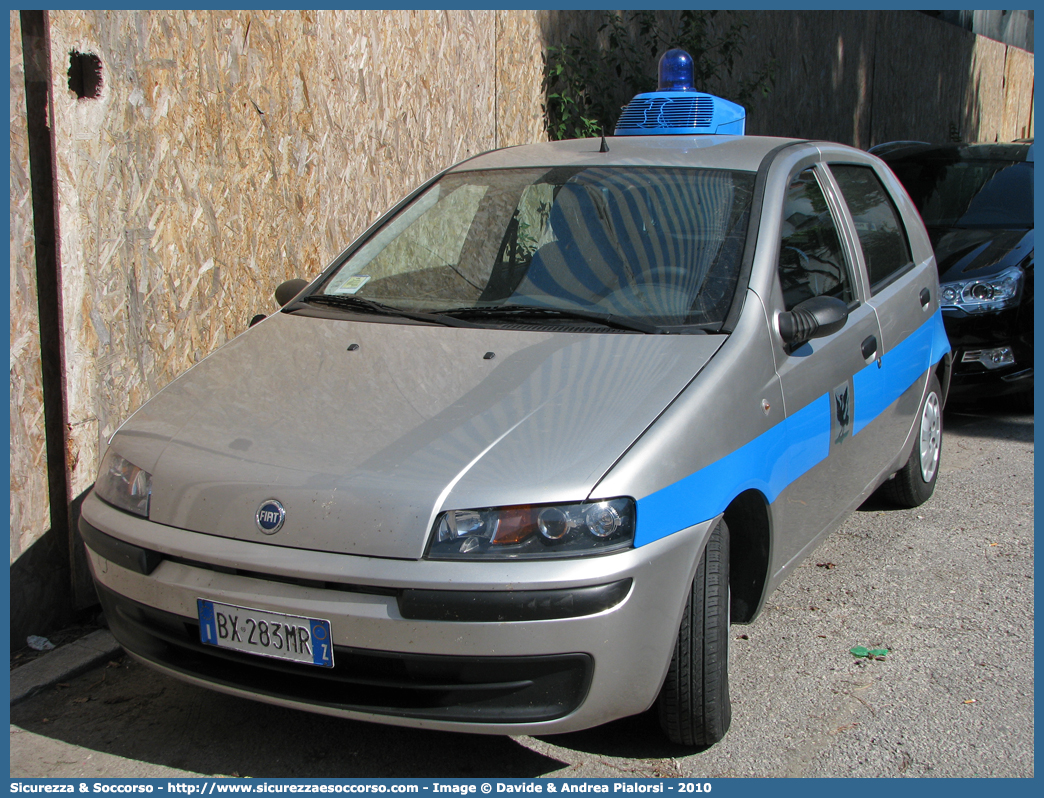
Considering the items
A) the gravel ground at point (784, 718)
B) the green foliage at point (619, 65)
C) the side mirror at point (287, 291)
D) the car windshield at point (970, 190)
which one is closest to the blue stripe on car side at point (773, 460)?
the gravel ground at point (784, 718)

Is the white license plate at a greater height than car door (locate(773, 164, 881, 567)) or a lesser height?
lesser

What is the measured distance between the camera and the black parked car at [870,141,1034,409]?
6.37 m

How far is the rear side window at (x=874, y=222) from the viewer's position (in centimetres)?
419

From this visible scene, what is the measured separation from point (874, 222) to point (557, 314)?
1.81 metres

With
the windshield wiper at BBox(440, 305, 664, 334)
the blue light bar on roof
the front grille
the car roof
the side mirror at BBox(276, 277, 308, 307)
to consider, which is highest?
the blue light bar on roof

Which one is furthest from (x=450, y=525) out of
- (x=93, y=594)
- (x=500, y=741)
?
(x=93, y=594)

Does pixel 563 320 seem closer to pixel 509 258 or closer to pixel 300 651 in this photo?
pixel 509 258

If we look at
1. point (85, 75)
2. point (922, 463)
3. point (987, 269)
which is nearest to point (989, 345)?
point (987, 269)

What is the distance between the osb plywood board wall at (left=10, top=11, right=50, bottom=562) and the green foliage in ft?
13.8

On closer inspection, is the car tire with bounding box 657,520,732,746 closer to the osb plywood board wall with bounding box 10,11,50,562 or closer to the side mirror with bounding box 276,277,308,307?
the side mirror with bounding box 276,277,308,307

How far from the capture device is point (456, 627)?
7.92ft

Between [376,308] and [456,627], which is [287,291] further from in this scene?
[456,627]

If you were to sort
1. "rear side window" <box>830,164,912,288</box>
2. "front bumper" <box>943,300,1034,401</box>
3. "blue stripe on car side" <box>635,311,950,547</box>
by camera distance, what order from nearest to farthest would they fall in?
1. "blue stripe on car side" <box>635,311,950,547</box>
2. "rear side window" <box>830,164,912,288</box>
3. "front bumper" <box>943,300,1034,401</box>

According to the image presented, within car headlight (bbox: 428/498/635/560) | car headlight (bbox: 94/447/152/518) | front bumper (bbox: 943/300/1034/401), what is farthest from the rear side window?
car headlight (bbox: 94/447/152/518)
